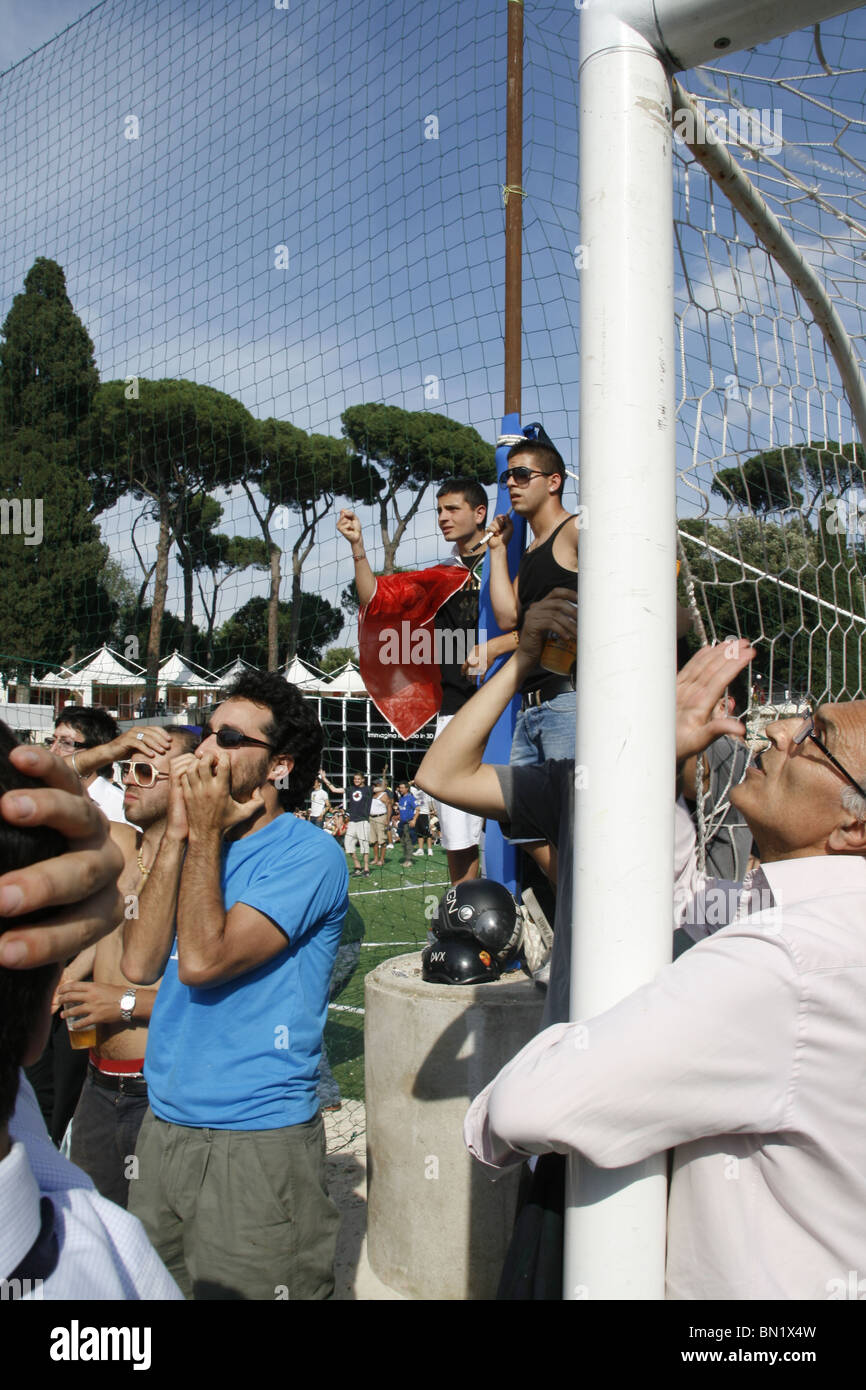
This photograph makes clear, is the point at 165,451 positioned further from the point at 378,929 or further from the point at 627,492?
the point at 627,492

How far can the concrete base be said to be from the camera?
118 inches

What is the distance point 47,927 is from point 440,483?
13.9 ft

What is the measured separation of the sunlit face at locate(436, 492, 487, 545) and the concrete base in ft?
7.77

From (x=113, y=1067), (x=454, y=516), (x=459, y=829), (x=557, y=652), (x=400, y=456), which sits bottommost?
(x=113, y=1067)

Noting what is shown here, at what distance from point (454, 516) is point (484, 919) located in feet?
7.11

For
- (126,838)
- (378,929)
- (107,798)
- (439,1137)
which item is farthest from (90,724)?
(378,929)

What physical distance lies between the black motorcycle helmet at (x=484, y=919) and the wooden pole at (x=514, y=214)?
6.77ft

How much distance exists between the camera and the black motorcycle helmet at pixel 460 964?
128 inches

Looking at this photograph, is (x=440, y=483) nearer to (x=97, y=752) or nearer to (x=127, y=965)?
(x=97, y=752)

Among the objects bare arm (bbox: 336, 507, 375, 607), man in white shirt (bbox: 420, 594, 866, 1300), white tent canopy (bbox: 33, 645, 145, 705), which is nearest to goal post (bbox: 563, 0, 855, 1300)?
man in white shirt (bbox: 420, 594, 866, 1300)

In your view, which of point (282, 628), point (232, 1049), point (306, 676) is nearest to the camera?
point (232, 1049)

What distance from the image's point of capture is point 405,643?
15.9 ft
